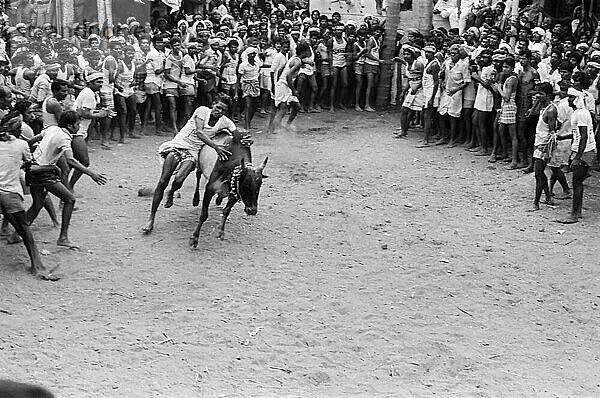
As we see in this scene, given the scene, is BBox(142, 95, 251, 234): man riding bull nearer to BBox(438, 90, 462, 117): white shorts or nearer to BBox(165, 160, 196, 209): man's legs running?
BBox(165, 160, 196, 209): man's legs running

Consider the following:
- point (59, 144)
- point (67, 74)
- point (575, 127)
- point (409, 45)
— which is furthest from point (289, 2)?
point (59, 144)

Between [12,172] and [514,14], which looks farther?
[514,14]

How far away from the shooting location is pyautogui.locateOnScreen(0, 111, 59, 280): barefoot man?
8.42 metres

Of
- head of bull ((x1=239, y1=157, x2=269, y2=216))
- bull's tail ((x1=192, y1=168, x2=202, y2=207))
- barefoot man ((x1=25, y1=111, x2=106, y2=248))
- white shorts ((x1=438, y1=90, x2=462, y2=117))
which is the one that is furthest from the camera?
white shorts ((x1=438, y1=90, x2=462, y2=117))

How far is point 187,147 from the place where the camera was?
1034 cm

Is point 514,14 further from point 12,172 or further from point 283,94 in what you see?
point 12,172

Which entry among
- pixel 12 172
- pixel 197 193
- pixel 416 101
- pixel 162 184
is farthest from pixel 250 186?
pixel 416 101

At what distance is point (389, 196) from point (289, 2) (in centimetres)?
1025

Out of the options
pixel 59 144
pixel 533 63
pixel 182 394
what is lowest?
pixel 182 394

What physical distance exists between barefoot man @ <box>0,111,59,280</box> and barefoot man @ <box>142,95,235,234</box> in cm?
186

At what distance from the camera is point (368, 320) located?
8.35 metres

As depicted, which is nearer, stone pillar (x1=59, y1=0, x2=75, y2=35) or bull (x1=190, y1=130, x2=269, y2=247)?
bull (x1=190, y1=130, x2=269, y2=247)

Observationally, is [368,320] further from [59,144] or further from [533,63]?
[533,63]

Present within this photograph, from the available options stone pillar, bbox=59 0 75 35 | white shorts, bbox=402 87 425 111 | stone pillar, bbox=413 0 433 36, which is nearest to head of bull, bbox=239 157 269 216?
white shorts, bbox=402 87 425 111
